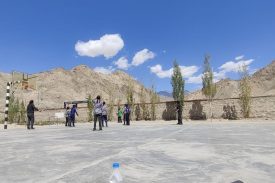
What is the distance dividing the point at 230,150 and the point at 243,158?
4.72 feet

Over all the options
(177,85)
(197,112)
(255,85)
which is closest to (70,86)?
(255,85)

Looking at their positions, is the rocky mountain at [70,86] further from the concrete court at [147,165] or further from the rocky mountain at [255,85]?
the concrete court at [147,165]

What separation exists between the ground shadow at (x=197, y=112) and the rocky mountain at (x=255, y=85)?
40.1m

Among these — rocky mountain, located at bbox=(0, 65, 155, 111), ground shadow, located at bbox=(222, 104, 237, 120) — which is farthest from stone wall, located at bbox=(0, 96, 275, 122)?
rocky mountain, located at bbox=(0, 65, 155, 111)

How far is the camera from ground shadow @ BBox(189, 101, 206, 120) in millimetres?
42094

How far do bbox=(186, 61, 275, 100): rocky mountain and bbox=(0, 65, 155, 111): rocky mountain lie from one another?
2056cm

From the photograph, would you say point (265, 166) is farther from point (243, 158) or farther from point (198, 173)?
point (198, 173)

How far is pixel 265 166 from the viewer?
21.8 feet

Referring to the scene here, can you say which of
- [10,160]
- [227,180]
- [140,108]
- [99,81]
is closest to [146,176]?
[227,180]

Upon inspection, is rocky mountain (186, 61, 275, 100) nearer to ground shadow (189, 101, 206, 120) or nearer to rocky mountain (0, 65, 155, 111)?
rocky mountain (0, 65, 155, 111)

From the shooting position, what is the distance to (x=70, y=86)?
106 meters

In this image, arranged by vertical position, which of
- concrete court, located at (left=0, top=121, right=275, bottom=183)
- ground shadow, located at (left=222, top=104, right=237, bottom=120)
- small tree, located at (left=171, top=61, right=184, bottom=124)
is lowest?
concrete court, located at (left=0, top=121, right=275, bottom=183)

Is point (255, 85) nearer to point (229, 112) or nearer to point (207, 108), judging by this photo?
point (207, 108)

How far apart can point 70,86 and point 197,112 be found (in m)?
69.3
